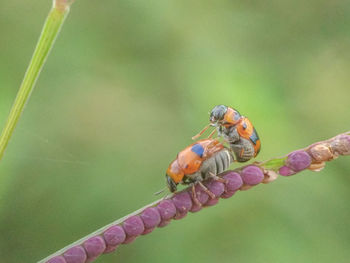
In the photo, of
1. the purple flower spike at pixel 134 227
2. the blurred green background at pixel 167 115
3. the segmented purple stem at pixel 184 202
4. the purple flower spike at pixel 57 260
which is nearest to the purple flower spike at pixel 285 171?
the segmented purple stem at pixel 184 202

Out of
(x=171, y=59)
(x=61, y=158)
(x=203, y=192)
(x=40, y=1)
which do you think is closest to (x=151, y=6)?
(x=171, y=59)

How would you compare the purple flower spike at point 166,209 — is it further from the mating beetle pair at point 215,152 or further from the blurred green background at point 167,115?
the blurred green background at point 167,115

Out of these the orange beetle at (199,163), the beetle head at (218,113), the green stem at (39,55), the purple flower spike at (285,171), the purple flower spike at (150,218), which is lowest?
the purple flower spike at (285,171)

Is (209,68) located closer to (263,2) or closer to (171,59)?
(171,59)

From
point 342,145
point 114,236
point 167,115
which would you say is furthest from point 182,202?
point 167,115

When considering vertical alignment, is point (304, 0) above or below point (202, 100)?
above

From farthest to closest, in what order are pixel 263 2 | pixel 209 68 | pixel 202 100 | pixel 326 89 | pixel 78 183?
1. pixel 263 2
2. pixel 326 89
3. pixel 209 68
4. pixel 202 100
5. pixel 78 183

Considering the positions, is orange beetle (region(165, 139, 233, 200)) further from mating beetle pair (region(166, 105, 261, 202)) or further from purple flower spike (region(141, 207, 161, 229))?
purple flower spike (region(141, 207, 161, 229))
